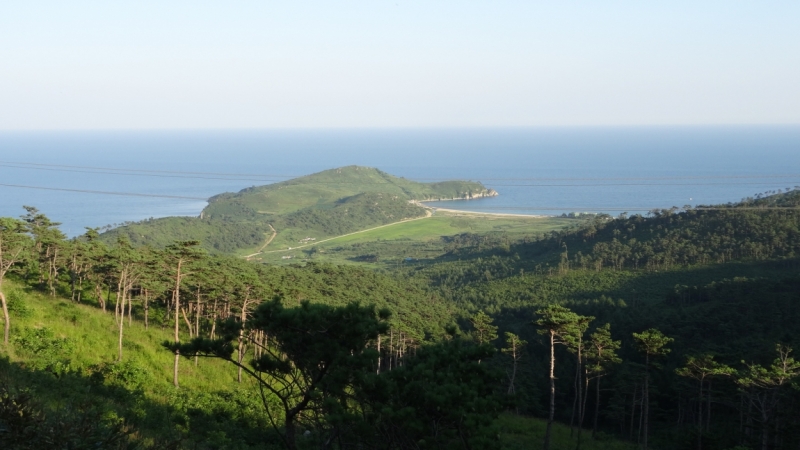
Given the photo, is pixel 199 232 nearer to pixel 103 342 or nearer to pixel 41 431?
pixel 103 342

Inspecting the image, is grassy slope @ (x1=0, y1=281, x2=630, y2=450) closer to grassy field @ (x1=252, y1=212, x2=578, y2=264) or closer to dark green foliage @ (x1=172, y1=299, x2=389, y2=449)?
dark green foliage @ (x1=172, y1=299, x2=389, y2=449)

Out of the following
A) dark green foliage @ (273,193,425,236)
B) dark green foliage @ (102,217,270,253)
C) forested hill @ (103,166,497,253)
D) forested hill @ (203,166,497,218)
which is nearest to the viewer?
dark green foliage @ (102,217,270,253)

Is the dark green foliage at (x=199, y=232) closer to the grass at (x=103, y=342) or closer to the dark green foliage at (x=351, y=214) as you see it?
the dark green foliage at (x=351, y=214)

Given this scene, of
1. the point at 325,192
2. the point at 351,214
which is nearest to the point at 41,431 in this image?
the point at 351,214

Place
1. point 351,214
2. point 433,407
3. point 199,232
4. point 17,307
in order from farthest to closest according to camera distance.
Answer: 1. point 351,214
2. point 199,232
3. point 17,307
4. point 433,407

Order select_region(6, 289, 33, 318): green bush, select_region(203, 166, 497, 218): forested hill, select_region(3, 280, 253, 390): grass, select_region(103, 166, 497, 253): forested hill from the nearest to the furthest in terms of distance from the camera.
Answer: select_region(3, 280, 253, 390): grass < select_region(6, 289, 33, 318): green bush < select_region(103, 166, 497, 253): forested hill < select_region(203, 166, 497, 218): forested hill

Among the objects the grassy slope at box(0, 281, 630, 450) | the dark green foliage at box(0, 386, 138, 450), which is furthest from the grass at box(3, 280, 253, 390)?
the dark green foliage at box(0, 386, 138, 450)

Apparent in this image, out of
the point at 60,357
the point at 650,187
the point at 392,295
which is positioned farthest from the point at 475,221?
the point at 60,357

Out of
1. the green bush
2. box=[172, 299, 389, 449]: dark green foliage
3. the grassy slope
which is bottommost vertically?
the grassy slope

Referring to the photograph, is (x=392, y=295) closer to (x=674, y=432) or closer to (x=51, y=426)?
(x=674, y=432)
